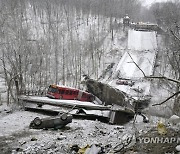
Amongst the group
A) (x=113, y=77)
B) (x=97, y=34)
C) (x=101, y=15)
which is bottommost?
(x=113, y=77)

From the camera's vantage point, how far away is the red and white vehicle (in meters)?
22.8

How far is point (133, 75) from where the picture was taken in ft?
117

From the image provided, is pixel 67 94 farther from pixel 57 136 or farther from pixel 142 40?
pixel 142 40

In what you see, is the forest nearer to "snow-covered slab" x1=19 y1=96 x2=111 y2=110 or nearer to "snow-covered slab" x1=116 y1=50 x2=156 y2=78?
"snow-covered slab" x1=116 y1=50 x2=156 y2=78

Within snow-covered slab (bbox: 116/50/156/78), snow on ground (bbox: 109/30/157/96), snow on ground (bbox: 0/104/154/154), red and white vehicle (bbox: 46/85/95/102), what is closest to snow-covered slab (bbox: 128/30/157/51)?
snow on ground (bbox: 109/30/157/96)

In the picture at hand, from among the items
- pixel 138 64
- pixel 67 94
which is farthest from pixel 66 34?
pixel 67 94

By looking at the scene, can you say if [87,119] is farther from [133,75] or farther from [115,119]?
[133,75]

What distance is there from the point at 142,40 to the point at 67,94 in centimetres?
2836

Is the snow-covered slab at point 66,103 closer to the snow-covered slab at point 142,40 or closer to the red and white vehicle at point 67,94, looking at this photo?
the red and white vehicle at point 67,94

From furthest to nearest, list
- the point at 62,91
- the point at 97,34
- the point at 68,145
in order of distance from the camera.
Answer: the point at 97,34 → the point at 62,91 → the point at 68,145

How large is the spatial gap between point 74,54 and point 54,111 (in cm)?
2688

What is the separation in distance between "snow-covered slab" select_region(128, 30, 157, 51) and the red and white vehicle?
23813 millimetres

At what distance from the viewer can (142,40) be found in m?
46.9

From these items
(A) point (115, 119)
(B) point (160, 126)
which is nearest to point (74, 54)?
(A) point (115, 119)
